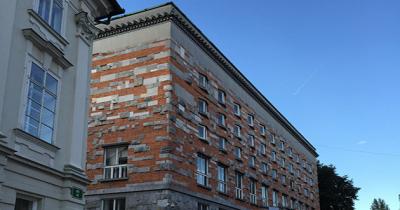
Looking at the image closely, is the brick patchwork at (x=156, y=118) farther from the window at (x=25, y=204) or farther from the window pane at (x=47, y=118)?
the window at (x=25, y=204)

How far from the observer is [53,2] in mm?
14031

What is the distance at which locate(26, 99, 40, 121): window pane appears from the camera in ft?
40.1

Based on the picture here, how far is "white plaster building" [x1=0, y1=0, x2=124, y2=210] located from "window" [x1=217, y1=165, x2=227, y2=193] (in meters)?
→ 15.9

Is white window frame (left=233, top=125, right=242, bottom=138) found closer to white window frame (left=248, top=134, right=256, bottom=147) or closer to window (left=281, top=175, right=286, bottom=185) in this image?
white window frame (left=248, top=134, right=256, bottom=147)

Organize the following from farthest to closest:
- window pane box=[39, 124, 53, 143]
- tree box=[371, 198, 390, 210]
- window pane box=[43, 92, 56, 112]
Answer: tree box=[371, 198, 390, 210], window pane box=[43, 92, 56, 112], window pane box=[39, 124, 53, 143]

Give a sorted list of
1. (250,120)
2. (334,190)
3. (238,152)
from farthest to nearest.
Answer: (334,190) → (250,120) → (238,152)

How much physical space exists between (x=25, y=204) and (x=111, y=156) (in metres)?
13.9

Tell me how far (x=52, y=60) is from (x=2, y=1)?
2391 millimetres

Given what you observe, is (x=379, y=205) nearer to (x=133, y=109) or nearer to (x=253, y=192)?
(x=253, y=192)

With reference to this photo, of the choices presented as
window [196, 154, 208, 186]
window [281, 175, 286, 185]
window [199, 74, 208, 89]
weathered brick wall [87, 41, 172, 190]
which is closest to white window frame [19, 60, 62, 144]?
weathered brick wall [87, 41, 172, 190]

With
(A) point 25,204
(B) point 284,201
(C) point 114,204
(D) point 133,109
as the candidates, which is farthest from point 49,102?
(B) point 284,201

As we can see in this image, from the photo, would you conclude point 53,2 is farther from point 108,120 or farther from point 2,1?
point 108,120

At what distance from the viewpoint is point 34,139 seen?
1202cm

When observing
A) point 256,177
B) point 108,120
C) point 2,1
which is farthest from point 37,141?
point 256,177
